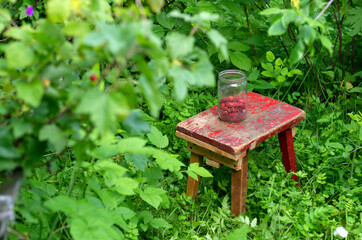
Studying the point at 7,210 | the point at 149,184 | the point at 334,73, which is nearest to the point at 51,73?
the point at 7,210

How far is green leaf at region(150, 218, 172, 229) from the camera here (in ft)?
7.09

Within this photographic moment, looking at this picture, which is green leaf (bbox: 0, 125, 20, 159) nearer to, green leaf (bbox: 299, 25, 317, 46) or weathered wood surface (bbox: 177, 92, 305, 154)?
green leaf (bbox: 299, 25, 317, 46)

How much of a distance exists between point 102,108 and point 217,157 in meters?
1.34

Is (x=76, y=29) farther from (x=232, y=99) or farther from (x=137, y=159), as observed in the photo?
(x=232, y=99)

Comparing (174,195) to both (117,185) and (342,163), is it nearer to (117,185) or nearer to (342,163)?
(117,185)

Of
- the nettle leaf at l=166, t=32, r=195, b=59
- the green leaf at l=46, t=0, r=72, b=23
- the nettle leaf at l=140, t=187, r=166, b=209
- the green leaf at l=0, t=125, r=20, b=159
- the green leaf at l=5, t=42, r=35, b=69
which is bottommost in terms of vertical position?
the nettle leaf at l=140, t=187, r=166, b=209

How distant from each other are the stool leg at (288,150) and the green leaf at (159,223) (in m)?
0.85

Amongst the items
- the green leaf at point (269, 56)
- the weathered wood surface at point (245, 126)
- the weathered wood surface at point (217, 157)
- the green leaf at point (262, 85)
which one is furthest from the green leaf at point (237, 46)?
the weathered wood surface at point (217, 157)

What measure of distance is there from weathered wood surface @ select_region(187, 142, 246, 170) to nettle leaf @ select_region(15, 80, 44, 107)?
4.23 ft

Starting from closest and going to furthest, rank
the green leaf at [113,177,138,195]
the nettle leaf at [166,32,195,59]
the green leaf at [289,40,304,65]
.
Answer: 1. the nettle leaf at [166,32,195,59]
2. the green leaf at [289,40,304,65]
3. the green leaf at [113,177,138,195]

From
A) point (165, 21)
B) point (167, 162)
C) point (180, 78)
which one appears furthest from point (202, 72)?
point (165, 21)

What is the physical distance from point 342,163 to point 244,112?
72cm

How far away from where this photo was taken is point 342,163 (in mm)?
2660

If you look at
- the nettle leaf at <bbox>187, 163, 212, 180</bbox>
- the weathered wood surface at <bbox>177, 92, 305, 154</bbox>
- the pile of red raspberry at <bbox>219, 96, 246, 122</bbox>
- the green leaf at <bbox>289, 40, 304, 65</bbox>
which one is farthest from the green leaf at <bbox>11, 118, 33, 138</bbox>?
the pile of red raspberry at <bbox>219, 96, 246, 122</bbox>
